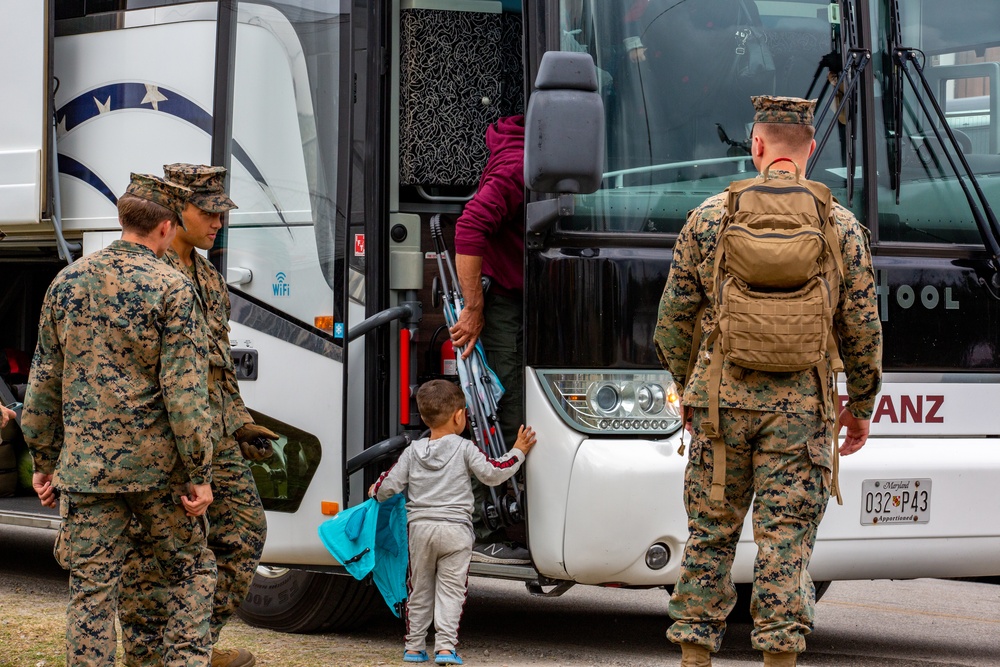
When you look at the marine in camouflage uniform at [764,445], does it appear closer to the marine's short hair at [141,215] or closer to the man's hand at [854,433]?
the man's hand at [854,433]

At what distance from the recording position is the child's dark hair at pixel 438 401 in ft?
18.4

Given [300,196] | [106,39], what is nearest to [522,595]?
[300,196]

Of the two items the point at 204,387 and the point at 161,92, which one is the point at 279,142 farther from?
the point at 204,387

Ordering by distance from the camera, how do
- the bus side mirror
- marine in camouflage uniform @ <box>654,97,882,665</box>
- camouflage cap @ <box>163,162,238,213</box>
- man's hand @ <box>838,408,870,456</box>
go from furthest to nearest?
camouflage cap @ <box>163,162,238,213</box>, the bus side mirror, man's hand @ <box>838,408,870,456</box>, marine in camouflage uniform @ <box>654,97,882,665</box>

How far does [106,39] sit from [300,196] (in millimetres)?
1583

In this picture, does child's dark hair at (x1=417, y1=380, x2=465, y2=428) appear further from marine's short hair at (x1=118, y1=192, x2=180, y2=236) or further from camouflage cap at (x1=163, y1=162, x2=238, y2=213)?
marine's short hair at (x1=118, y1=192, x2=180, y2=236)

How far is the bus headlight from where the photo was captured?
205 inches

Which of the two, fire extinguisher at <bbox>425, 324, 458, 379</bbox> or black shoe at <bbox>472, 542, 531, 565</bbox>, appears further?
fire extinguisher at <bbox>425, 324, 458, 379</bbox>

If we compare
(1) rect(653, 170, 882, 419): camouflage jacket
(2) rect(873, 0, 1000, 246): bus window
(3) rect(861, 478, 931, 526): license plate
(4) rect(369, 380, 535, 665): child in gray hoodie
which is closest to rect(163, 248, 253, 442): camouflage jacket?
(4) rect(369, 380, 535, 665): child in gray hoodie

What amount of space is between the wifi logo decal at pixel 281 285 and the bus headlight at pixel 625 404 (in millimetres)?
1360

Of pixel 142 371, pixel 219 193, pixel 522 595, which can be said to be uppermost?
pixel 219 193

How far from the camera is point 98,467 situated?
4.55 meters

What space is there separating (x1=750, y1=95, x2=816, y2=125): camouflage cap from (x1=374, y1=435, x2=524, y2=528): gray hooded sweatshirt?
5.52ft

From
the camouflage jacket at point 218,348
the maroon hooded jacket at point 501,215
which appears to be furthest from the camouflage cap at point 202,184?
the maroon hooded jacket at point 501,215
